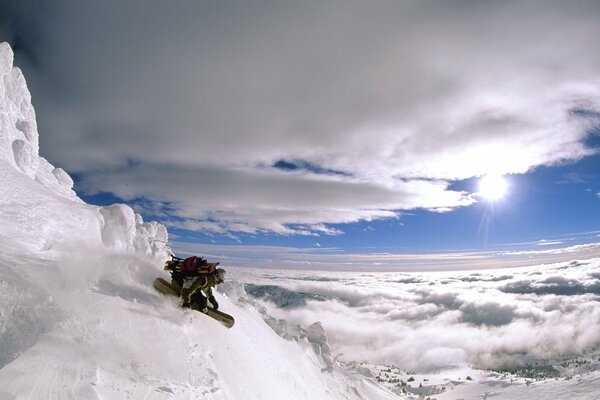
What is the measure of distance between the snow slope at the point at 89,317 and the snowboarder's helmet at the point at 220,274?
1.93 m

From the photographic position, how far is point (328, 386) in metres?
27.8

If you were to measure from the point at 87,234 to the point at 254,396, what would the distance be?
10.5 metres

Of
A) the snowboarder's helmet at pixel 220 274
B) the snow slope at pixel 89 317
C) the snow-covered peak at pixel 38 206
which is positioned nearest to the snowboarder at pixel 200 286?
the snowboarder's helmet at pixel 220 274

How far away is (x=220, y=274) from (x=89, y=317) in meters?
5.36

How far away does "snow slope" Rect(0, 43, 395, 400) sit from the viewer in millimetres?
8617

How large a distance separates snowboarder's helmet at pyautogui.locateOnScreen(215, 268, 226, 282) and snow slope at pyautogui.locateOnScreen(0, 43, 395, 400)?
1935 mm

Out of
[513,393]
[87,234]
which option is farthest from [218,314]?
[513,393]

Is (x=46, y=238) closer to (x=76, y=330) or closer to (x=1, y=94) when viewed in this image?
(x=76, y=330)

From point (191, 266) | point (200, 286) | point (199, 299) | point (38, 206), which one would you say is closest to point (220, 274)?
point (200, 286)

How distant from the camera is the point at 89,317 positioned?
34.9 ft

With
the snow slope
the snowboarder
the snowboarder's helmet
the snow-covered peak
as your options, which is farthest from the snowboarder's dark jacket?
the snow-covered peak

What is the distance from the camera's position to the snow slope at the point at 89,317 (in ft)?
28.3

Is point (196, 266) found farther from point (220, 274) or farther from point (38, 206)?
point (38, 206)

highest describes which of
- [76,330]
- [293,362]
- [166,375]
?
[76,330]
